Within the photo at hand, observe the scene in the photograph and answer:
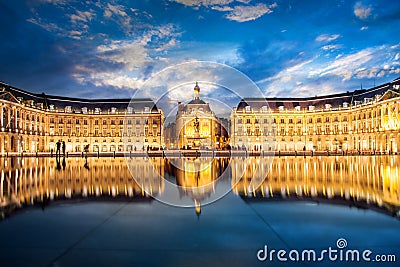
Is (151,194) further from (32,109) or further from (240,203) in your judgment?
(32,109)

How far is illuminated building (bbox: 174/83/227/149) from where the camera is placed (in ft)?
212

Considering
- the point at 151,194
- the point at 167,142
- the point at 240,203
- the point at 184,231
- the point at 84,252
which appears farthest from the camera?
the point at 167,142

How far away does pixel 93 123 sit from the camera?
306ft

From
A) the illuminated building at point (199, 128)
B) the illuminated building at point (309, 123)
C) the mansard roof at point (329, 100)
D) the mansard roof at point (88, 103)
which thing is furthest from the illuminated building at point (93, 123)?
the mansard roof at point (329, 100)

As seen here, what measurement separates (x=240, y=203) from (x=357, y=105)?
277 ft

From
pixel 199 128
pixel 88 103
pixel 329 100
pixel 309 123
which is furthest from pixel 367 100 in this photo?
pixel 88 103

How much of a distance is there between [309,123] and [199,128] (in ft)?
137

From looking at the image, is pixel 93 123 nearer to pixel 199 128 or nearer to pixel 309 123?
pixel 199 128

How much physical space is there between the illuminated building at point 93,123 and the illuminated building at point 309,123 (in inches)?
974

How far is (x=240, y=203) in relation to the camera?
7.76m

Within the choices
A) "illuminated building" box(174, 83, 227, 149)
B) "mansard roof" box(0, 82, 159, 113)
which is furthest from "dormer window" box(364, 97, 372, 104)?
"mansard roof" box(0, 82, 159, 113)

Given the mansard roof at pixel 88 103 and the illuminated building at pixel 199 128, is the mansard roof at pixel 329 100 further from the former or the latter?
the mansard roof at pixel 88 103

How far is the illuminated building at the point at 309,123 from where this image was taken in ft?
262

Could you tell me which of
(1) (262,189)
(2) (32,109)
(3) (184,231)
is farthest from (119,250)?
(2) (32,109)
